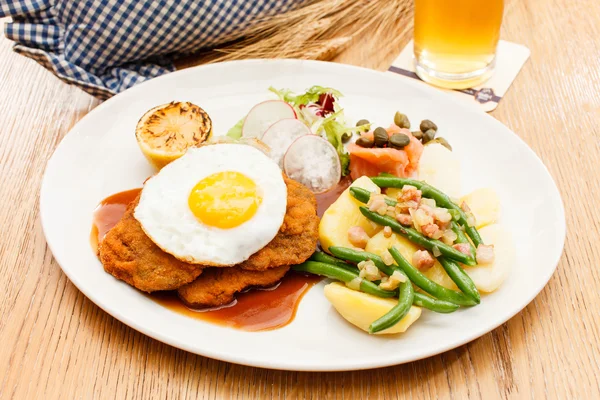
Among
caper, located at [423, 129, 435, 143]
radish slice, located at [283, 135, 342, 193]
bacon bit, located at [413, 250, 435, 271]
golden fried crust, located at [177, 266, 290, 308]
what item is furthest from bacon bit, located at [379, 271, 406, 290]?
caper, located at [423, 129, 435, 143]

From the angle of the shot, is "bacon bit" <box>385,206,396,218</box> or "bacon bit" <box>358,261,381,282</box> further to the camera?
"bacon bit" <box>385,206,396,218</box>

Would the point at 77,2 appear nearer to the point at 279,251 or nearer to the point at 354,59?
the point at 354,59

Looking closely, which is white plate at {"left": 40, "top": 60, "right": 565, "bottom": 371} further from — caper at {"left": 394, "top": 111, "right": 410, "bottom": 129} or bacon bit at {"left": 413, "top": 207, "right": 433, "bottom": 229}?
bacon bit at {"left": 413, "top": 207, "right": 433, "bottom": 229}

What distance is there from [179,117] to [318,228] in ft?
4.58

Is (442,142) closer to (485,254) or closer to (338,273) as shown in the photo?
(485,254)

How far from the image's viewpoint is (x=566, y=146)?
4.57 m

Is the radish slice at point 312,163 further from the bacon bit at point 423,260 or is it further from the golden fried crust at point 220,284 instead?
the bacon bit at point 423,260

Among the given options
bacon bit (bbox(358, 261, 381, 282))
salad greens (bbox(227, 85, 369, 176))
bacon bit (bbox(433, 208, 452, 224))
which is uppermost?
bacon bit (bbox(433, 208, 452, 224))

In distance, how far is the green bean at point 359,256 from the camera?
3283 mm

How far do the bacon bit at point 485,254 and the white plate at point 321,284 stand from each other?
0.18m

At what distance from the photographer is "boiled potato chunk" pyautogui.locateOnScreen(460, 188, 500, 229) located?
11.9 feet

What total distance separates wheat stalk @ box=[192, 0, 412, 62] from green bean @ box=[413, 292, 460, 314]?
9.06 feet

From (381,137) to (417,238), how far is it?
1.04 meters

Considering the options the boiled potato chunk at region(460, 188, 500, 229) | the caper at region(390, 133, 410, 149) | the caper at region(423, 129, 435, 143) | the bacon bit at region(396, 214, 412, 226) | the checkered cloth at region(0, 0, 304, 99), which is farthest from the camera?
the checkered cloth at region(0, 0, 304, 99)
